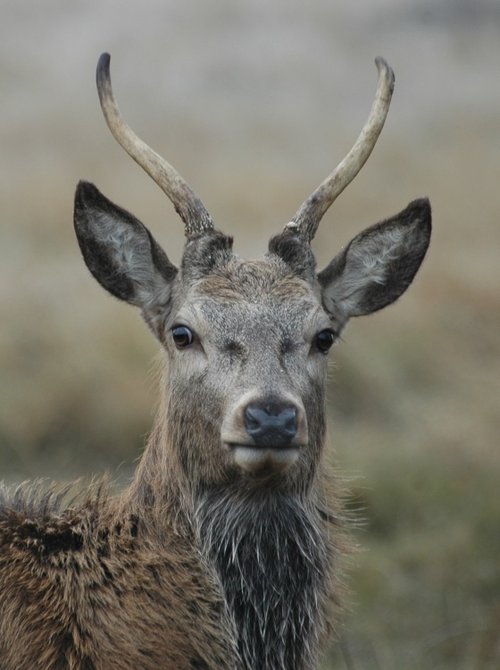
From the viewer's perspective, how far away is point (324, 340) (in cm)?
727

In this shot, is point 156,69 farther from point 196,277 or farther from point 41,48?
point 196,277

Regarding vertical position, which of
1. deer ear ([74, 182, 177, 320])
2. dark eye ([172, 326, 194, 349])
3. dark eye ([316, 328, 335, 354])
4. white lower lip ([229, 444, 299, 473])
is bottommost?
white lower lip ([229, 444, 299, 473])

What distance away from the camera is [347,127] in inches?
1152

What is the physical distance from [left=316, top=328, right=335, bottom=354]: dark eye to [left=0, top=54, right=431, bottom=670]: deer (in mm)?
16

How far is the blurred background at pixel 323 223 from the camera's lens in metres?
12.9

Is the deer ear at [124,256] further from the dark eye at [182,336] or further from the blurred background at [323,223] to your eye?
the blurred background at [323,223]

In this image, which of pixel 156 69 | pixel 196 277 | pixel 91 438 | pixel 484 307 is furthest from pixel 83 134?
pixel 196 277

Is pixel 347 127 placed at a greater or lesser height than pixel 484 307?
greater

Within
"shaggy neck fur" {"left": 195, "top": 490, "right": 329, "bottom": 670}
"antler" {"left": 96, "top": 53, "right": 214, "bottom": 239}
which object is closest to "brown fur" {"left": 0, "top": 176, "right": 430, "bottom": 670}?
"shaggy neck fur" {"left": 195, "top": 490, "right": 329, "bottom": 670}

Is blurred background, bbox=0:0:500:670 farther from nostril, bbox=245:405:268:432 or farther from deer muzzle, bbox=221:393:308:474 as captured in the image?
nostril, bbox=245:405:268:432

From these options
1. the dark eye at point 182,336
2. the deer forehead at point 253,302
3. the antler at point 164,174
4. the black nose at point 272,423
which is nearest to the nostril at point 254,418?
the black nose at point 272,423

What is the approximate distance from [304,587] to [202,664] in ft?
2.50

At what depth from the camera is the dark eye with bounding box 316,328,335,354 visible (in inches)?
284

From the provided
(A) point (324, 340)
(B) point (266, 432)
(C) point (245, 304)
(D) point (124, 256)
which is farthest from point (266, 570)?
(D) point (124, 256)
